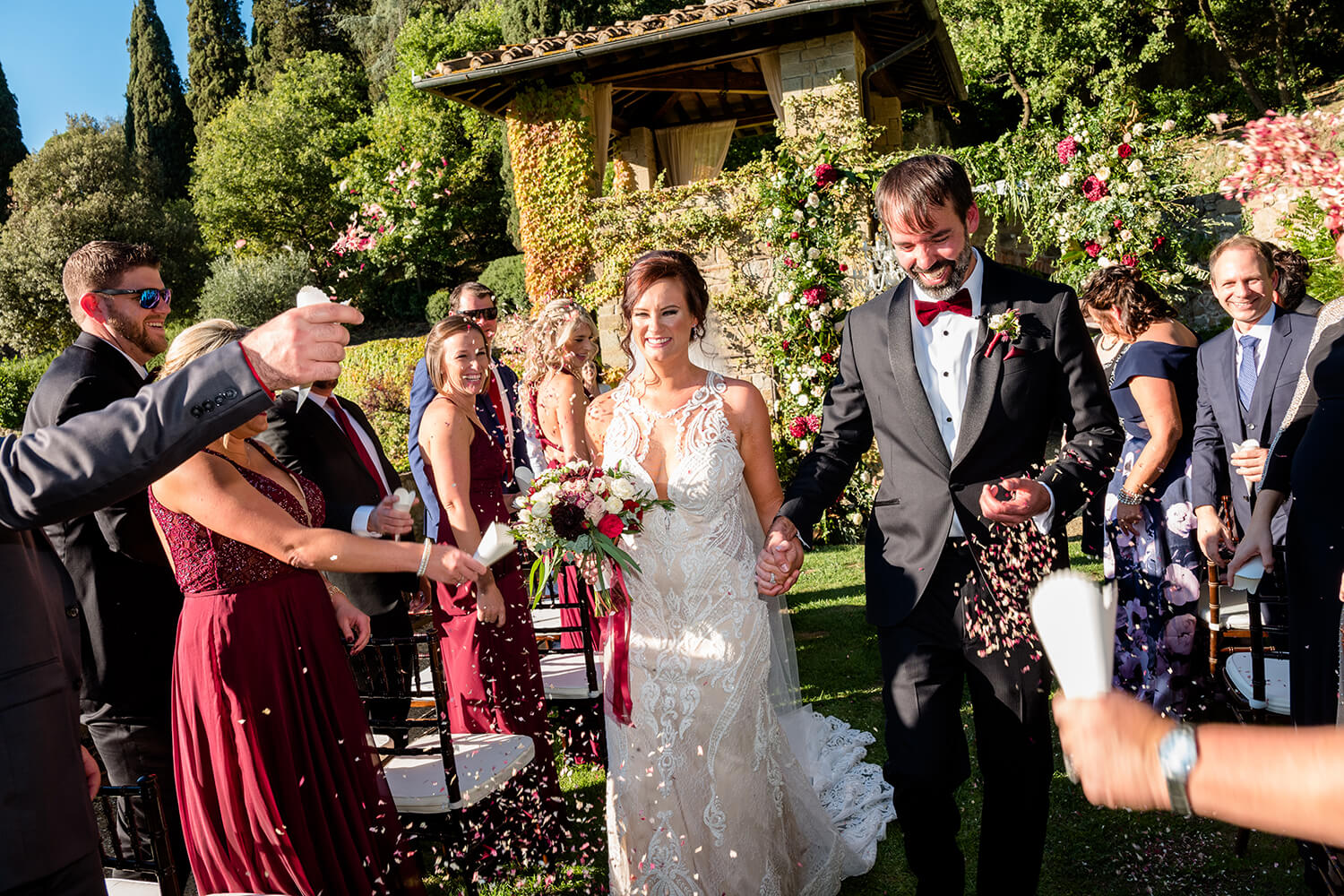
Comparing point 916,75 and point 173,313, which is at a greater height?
point 916,75

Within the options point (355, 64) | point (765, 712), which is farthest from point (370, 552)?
point (355, 64)

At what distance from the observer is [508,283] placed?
21.6 m

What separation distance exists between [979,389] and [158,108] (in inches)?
1662

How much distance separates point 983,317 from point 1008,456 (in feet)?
1.57

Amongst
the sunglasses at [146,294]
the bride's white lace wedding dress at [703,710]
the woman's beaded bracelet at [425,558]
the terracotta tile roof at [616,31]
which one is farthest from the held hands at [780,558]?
the terracotta tile roof at [616,31]

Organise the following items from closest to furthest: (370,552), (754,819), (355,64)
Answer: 1. (370,552)
2. (754,819)
3. (355,64)

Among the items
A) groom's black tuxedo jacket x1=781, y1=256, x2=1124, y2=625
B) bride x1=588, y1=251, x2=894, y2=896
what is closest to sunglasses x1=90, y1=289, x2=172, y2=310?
bride x1=588, y1=251, x2=894, y2=896

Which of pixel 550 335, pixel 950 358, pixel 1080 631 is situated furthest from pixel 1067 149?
pixel 1080 631

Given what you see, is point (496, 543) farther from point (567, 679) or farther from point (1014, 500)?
point (567, 679)

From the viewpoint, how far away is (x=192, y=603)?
9.80 feet

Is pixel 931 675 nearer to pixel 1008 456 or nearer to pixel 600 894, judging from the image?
pixel 1008 456

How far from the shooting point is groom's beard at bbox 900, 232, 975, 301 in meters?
3.08

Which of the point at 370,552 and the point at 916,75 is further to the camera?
the point at 916,75

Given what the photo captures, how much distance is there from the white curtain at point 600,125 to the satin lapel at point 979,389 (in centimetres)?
1151
